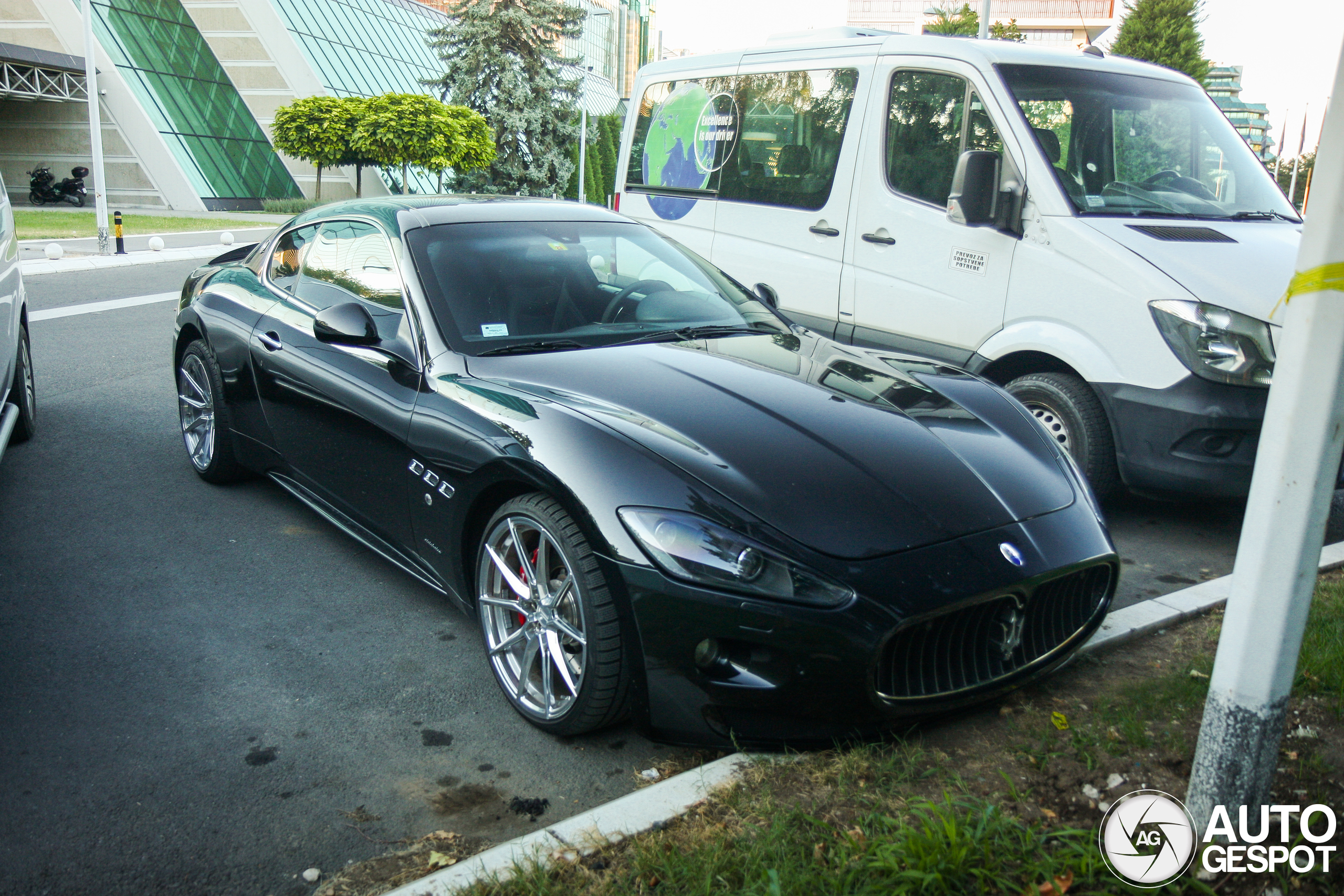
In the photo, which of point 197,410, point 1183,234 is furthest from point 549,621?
point 1183,234

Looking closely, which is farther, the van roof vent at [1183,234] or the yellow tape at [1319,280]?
the van roof vent at [1183,234]

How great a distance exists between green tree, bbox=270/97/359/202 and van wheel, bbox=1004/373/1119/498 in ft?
99.0

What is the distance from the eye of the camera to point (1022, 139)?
5145 millimetres

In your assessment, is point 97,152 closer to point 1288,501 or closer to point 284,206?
point 284,206

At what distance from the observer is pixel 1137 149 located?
539cm

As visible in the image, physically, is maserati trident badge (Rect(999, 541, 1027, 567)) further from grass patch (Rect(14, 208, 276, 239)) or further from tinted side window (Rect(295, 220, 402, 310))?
grass patch (Rect(14, 208, 276, 239))

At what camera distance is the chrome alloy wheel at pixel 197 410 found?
534 cm

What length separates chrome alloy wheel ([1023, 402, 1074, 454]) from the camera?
4973mm

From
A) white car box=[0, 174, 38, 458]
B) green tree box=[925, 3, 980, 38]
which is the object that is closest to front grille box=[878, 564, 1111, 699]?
white car box=[0, 174, 38, 458]

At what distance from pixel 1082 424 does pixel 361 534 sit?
318cm

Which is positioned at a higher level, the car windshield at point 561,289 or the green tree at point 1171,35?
the green tree at point 1171,35

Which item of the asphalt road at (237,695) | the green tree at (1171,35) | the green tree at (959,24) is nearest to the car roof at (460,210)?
the asphalt road at (237,695)

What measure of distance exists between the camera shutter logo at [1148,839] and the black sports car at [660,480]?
1.59ft

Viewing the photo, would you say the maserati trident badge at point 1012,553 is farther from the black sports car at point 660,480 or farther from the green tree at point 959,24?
the green tree at point 959,24
